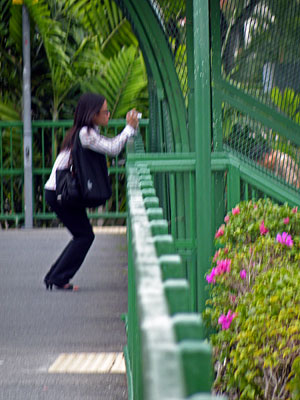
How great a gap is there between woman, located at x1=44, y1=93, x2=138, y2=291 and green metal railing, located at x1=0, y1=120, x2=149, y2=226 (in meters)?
3.99

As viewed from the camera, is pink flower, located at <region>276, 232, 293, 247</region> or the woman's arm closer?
pink flower, located at <region>276, 232, 293, 247</region>

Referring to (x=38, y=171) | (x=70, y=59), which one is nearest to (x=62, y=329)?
(x=38, y=171)


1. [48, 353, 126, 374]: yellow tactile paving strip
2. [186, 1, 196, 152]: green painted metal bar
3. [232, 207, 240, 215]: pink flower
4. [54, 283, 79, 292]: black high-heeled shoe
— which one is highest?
[186, 1, 196, 152]: green painted metal bar

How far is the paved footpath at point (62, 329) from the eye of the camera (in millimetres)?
4660

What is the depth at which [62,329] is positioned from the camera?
5910mm

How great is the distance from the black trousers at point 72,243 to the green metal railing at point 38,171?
156 inches

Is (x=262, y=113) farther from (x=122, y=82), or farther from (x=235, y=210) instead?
(x=122, y=82)

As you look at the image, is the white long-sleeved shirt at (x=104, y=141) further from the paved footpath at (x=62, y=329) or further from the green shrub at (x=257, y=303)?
the green shrub at (x=257, y=303)

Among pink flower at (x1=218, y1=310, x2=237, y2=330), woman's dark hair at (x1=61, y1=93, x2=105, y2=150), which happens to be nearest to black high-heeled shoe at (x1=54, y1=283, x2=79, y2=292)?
woman's dark hair at (x1=61, y1=93, x2=105, y2=150)

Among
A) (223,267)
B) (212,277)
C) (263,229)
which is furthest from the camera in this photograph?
(263,229)

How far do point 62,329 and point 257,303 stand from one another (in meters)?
2.10

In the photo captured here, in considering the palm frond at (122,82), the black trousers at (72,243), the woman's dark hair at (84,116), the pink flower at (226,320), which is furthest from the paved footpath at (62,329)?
the palm frond at (122,82)

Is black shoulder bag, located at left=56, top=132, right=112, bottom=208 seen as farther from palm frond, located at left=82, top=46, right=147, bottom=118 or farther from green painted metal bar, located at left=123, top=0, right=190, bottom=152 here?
palm frond, located at left=82, top=46, right=147, bottom=118

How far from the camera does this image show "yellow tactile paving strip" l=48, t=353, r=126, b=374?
488 centimetres
